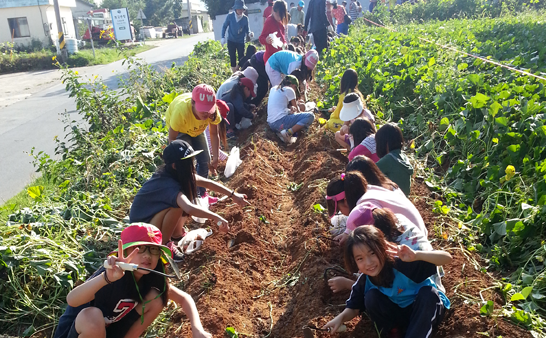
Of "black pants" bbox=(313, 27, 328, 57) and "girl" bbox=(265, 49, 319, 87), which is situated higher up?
"black pants" bbox=(313, 27, 328, 57)

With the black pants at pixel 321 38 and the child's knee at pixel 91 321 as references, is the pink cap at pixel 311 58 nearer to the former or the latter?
the black pants at pixel 321 38

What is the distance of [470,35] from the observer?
34.3ft

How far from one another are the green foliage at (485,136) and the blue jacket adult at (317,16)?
190 cm

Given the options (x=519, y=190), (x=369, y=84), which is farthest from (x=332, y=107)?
(x=519, y=190)

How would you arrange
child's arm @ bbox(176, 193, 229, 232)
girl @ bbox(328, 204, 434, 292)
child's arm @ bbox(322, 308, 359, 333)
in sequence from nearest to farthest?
1. girl @ bbox(328, 204, 434, 292)
2. child's arm @ bbox(322, 308, 359, 333)
3. child's arm @ bbox(176, 193, 229, 232)

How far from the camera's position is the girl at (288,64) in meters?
6.79

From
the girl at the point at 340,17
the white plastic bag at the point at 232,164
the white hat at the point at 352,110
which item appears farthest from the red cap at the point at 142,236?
the girl at the point at 340,17

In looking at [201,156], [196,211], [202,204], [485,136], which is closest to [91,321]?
[196,211]

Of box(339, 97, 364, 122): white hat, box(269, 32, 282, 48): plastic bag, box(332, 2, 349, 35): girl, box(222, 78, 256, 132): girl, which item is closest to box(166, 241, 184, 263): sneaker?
box(339, 97, 364, 122): white hat

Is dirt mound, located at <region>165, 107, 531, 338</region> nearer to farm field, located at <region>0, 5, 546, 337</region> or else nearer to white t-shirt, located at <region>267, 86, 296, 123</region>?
farm field, located at <region>0, 5, 546, 337</region>

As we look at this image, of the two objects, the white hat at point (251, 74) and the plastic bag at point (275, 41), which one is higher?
the plastic bag at point (275, 41)

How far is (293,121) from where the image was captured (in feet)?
21.8

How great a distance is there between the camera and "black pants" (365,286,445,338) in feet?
7.89

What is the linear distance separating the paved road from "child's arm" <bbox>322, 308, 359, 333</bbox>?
177 inches
